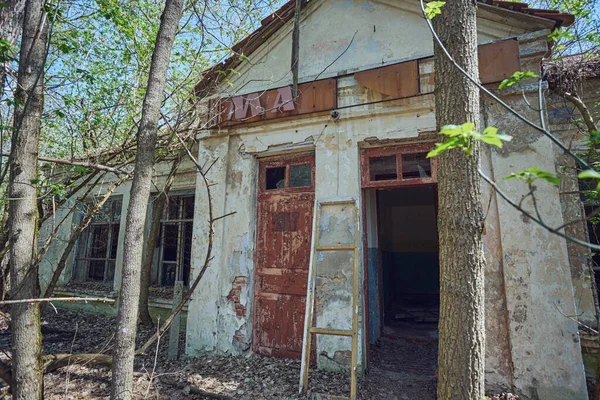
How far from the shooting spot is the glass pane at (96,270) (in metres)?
7.78

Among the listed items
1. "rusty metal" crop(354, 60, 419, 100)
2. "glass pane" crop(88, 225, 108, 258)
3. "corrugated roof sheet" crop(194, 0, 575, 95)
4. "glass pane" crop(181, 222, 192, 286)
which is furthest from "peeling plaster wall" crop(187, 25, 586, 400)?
"glass pane" crop(88, 225, 108, 258)

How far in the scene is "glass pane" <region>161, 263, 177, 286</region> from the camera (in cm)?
671

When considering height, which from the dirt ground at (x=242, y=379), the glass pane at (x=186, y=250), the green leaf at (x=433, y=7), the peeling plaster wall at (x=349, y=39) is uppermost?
the peeling plaster wall at (x=349, y=39)

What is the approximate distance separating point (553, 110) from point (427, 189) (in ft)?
19.2

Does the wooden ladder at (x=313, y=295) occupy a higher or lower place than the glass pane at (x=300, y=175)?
lower

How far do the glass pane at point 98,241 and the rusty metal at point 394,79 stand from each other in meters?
6.79

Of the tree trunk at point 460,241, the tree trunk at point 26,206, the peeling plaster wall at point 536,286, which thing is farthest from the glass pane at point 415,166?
the tree trunk at point 26,206

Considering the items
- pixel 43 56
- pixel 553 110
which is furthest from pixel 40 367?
pixel 553 110

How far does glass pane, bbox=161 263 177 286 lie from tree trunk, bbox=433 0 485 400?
570 centimetres

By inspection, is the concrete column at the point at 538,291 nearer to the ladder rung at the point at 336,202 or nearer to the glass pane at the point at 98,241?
the ladder rung at the point at 336,202

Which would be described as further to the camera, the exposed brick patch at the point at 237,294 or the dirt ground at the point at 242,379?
the exposed brick patch at the point at 237,294

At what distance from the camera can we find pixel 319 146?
183 inches

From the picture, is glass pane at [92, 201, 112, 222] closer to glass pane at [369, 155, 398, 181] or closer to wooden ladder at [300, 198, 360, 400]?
wooden ladder at [300, 198, 360, 400]

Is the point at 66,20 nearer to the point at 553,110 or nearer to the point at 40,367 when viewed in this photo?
the point at 40,367
